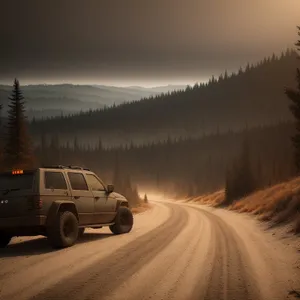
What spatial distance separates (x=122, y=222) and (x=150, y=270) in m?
6.75

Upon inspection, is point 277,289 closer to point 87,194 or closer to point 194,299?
point 194,299

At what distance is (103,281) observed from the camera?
24.1ft

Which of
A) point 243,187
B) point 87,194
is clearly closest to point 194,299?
point 87,194

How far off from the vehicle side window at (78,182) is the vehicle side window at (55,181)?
1.40ft

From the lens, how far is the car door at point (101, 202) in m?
13.4

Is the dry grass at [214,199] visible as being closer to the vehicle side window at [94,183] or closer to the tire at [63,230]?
the vehicle side window at [94,183]

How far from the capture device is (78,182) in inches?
510

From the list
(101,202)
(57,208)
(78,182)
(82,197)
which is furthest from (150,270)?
(101,202)

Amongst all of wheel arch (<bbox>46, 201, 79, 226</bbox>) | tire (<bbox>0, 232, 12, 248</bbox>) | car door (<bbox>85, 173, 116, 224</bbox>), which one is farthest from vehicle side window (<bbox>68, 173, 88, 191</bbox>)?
tire (<bbox>0, 232, 12, 248</bbox>)

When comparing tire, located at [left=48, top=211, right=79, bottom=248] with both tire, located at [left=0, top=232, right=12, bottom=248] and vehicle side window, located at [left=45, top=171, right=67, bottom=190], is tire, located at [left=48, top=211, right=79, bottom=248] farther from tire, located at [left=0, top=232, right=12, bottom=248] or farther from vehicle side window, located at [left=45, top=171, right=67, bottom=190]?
tire, located at [left=0, top=232, right=12, bottom=248]

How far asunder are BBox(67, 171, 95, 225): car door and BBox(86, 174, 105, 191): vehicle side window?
11.6 inches

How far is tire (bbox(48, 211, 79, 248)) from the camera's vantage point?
11.1m

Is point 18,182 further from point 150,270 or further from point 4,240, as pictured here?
point 150,270

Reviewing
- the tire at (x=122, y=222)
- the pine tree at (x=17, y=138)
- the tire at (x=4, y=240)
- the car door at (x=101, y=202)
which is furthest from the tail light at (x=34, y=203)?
the pine tree at (x=17, y=138)
